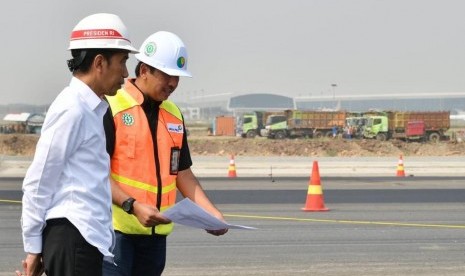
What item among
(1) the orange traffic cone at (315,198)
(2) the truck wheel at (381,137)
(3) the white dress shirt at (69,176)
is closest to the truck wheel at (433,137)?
(2) the truck wheel at (381,137)

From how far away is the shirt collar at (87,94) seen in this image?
4.04 meters

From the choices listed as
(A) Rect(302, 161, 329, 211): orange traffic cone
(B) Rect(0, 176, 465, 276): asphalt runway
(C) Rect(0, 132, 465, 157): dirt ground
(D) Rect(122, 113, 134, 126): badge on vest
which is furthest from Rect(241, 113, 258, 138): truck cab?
(D) Rect(122, 113, 134, 126): badge on vest

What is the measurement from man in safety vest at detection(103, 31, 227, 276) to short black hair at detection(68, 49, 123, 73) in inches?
34.2

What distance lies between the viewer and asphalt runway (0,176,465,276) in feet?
31.9

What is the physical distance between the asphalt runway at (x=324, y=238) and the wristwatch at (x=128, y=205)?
445 centimetres

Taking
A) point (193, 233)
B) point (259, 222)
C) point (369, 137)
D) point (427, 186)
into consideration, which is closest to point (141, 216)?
point (193, 233)

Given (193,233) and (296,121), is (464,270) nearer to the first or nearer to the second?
(193,233)

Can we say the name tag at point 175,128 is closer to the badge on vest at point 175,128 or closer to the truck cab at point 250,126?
the badge on vest at point 175,128

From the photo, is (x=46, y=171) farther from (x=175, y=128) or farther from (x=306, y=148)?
(x=306, y=148)

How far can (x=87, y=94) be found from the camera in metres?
4.05

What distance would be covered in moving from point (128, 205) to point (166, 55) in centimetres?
82

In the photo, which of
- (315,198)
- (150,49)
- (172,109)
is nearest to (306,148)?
(315,198)

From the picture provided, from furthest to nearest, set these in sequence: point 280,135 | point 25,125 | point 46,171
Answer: point 280,135
point 25,125
point 46,171

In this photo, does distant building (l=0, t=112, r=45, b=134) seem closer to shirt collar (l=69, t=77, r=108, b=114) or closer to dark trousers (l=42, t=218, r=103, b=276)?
shirt collar (l=69, t=77, r=108, b=114)
